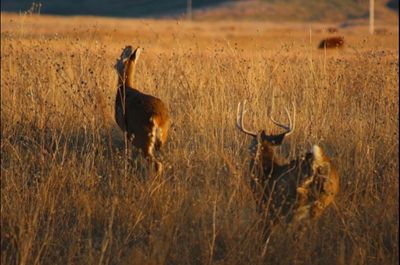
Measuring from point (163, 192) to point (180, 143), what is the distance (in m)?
1.73

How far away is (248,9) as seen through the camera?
9744cm

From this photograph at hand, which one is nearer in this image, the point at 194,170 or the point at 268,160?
the point at 268,160

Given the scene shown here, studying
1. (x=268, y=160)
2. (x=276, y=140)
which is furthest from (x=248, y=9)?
(x=268, y=160)

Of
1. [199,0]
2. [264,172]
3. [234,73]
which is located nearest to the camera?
[264,172]

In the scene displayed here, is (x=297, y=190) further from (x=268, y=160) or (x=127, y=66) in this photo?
(x=127, y=66)

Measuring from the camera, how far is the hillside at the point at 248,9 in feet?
306

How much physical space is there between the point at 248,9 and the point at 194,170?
90.6 metres

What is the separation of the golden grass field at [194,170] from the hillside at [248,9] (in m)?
77.0

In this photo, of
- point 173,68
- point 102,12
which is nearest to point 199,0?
point 102,12

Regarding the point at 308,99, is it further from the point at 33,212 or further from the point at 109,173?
the point at 33,212

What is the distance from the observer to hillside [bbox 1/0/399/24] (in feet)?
306

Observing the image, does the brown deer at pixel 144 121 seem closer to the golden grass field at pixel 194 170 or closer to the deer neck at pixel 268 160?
the golden grass field at pixel 194 170

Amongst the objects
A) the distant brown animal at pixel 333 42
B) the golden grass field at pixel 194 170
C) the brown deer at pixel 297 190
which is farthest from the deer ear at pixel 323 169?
the distant brown animal at pixel 333 42

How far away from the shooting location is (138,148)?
890 centimetres
